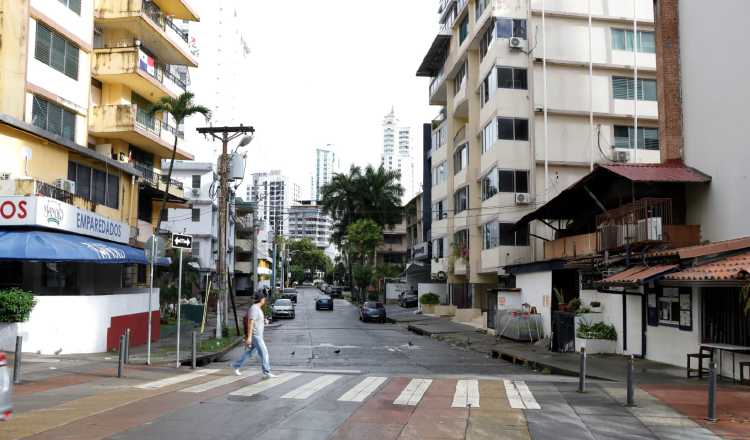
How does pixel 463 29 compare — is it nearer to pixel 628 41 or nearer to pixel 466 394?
pixel 628 41

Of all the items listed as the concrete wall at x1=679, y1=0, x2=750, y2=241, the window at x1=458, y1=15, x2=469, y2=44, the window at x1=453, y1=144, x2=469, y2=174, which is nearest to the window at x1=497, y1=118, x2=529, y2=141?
the window at x1=453, y1=144, x2=469, y2=174

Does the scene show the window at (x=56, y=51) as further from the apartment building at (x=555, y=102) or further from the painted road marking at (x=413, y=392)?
the apartment building at (x=555, y=102)

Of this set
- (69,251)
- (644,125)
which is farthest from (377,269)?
(69,251)

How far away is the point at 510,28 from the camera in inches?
1507

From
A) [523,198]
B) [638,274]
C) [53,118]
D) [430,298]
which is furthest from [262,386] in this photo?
[430,298]

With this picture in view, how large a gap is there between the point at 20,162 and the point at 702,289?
2099 centimetres

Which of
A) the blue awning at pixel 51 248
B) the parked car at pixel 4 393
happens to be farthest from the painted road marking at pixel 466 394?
the blue awning at pixel 51 248

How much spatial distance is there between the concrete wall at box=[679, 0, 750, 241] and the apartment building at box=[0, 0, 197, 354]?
18.9 metres

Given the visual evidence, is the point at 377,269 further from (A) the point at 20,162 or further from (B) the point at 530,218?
(A) the point at 20,162

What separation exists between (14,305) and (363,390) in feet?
34.6

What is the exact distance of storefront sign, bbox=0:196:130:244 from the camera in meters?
19.9

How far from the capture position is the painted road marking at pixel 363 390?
12.0 meters

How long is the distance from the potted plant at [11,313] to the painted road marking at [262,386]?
7851 mm

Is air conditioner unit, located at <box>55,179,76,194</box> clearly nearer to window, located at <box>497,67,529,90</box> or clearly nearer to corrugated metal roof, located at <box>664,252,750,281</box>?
corrugated metal roof, located at <box>664,252,750,281</box>
